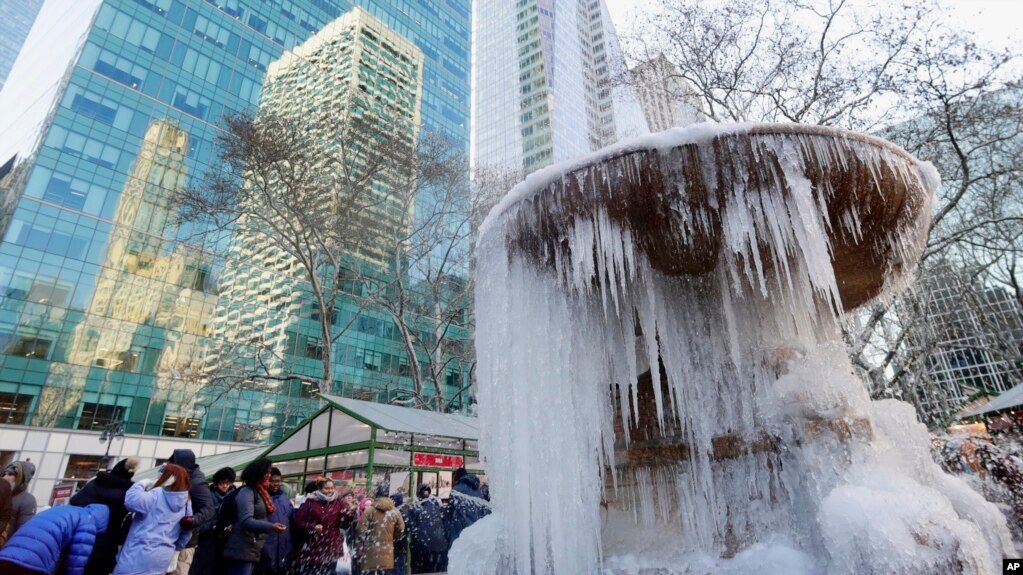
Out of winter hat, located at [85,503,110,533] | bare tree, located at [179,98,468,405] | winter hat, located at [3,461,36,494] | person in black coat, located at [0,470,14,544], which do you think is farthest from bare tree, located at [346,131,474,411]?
winter hat, located at [85,503,110,533]

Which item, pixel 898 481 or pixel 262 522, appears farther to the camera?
pixel 262 522

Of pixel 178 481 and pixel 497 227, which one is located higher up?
pixel 497 227

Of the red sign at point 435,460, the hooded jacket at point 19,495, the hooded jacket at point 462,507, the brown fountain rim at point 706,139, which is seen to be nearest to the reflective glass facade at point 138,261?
the red sign at point 435,460

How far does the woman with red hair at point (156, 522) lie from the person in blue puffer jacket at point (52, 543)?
2.48 ft

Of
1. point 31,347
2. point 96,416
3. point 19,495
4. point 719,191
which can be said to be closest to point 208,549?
point 19,495

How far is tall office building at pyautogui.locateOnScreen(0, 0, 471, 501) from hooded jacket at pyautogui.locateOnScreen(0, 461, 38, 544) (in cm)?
1708

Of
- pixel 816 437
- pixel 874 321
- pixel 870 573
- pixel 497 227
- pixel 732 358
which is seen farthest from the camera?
pixel 874 321

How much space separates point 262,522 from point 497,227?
318 centimetres

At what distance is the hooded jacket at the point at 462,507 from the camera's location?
7289mm

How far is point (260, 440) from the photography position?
107 ft

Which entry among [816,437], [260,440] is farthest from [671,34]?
[260,440]

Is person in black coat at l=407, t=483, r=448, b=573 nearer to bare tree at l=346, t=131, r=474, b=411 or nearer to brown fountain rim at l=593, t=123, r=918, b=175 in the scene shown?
brown fountain rim at l=593, t=123, r=918, b=175

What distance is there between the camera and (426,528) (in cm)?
707

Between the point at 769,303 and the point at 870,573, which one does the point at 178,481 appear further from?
the point at 769,303
